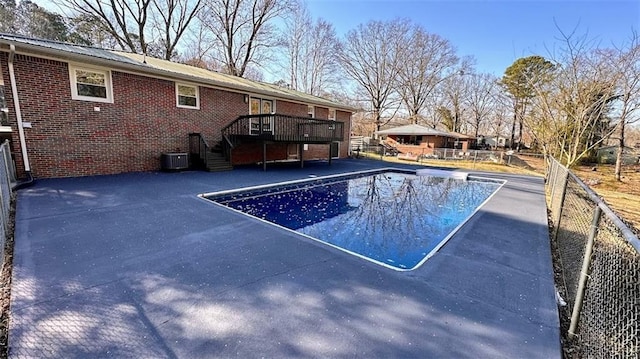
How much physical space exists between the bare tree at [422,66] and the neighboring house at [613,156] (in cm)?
1609

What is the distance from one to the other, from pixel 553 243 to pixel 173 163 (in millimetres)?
10822

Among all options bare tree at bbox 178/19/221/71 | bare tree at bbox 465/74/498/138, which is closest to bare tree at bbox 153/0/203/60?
bare tree at bbox 178/19/221/71

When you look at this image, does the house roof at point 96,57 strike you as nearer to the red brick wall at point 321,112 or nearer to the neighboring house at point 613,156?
the red brick wall at point 321,112

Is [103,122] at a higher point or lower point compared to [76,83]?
lower

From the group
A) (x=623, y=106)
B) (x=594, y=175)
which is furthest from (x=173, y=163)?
(x=594, y=175)

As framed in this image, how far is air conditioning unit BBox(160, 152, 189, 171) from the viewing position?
10.1 meters

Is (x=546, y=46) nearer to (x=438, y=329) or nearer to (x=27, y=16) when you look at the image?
(x=438, y=329)

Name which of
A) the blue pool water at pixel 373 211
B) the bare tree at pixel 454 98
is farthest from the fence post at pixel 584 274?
the bare tree at pixel 454 98

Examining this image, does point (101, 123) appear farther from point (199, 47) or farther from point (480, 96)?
point (480, 96)

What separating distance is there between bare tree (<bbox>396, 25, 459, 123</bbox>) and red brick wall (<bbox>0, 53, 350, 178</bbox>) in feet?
81.5

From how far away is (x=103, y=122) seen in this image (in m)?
9.00

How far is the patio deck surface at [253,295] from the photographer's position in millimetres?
2146

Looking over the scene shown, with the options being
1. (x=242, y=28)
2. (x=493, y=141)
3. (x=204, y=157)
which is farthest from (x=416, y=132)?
(x=493, y=141)

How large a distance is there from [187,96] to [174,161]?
2789 millimetres
